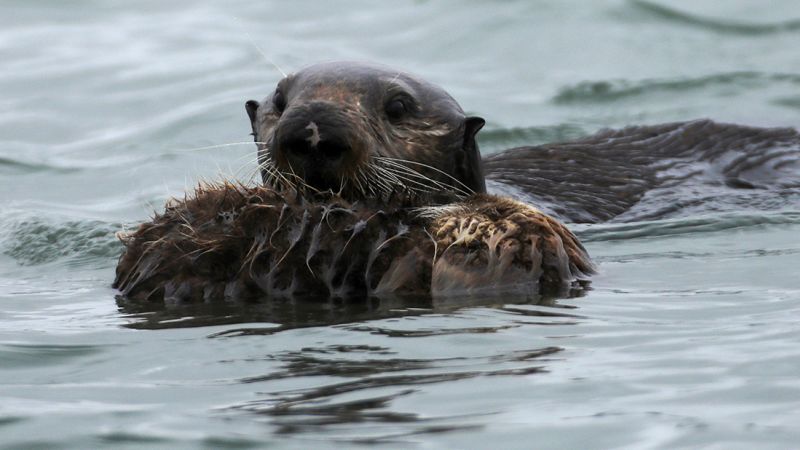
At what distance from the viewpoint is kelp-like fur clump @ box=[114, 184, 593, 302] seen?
536 cm

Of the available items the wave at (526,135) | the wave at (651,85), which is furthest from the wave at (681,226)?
the wave at (651,85)

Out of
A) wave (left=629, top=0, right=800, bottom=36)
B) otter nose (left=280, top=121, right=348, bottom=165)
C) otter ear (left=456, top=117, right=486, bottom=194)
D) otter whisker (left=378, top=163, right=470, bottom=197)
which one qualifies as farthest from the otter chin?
wave (left=629, top=0, right=800, bottom=36)

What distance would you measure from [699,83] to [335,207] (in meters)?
7.92

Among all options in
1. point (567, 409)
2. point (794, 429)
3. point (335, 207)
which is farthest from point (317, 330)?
point (794, 429)

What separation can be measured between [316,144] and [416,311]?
803 mm

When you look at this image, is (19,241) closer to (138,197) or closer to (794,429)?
(138,197)

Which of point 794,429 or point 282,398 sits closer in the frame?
point 794,429

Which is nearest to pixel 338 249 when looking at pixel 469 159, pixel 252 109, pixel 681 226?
pixel 469 159

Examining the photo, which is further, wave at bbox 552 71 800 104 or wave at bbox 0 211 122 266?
wave at bbox 552 71 800 104

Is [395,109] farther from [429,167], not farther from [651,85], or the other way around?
[651,85]

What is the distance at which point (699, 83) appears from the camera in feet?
41.7

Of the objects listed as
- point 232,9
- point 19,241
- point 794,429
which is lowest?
point 794,429

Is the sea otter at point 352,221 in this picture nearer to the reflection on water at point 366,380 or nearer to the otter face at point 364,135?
the otter face at point 364,135

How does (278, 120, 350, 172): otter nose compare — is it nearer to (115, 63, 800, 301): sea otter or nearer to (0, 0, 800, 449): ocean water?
(115, 63, 800, 301): sea otter
